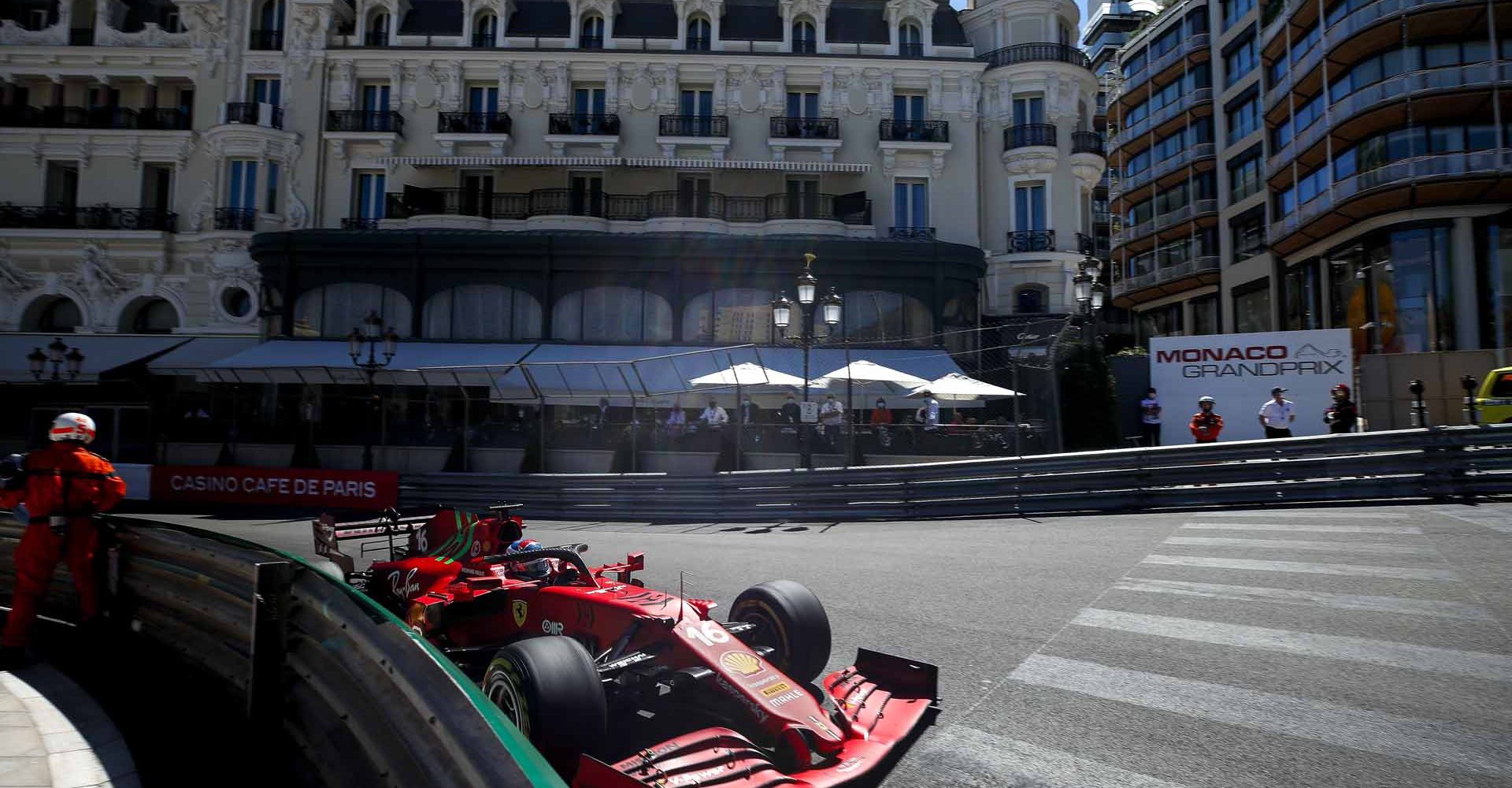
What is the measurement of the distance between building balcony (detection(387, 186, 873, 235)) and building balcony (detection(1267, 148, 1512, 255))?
16.7m

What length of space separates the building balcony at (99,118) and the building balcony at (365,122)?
249 inches

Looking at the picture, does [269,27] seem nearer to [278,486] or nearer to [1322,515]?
[278,486]

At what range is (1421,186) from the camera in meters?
26.0

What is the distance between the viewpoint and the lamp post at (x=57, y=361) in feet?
79.6

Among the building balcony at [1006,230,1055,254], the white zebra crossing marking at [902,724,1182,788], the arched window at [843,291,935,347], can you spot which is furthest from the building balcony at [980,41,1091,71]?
the white zebra crossing marking at [902,724,1182,788]

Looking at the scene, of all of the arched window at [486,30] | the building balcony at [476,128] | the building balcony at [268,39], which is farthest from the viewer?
the arched window at [486,30]

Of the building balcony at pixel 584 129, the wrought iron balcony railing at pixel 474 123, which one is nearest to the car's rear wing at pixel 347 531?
the building balcony at pixel 584 129

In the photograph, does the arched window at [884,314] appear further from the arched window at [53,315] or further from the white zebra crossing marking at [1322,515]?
the arched window at [53,315]

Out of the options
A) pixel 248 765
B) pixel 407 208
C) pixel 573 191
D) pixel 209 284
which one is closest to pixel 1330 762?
pixel 248 765

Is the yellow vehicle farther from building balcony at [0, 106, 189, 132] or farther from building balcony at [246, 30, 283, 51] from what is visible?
building balcony at [0, 106, 189, 132]

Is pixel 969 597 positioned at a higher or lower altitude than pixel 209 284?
lower

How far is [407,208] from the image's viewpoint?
28.0 metres

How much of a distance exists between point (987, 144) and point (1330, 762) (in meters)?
29.4

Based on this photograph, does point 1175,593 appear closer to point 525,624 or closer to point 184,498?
point 525,624
